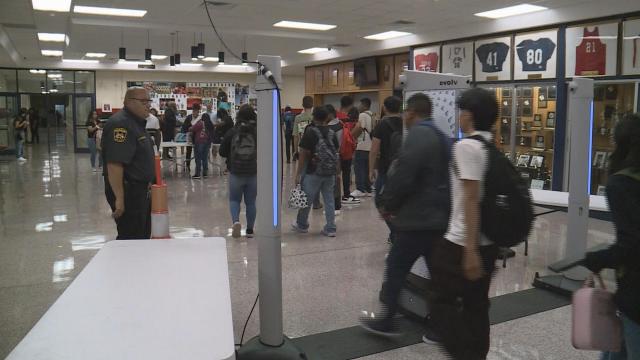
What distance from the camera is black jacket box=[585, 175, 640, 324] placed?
193 centimetres

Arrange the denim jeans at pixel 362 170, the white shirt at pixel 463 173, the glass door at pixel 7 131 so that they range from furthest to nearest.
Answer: the glass door at pixel 7 131 < the denim jeans at pixel 362 170 < the white shirt at pixel 463 173

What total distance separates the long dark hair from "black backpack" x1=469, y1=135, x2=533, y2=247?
14.9 inches

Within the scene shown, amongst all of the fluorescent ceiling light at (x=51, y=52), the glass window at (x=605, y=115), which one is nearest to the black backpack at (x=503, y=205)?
the glass window at (x=605, y=115)

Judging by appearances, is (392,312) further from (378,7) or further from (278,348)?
(378,7)

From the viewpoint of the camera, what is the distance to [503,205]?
2094 millimetres

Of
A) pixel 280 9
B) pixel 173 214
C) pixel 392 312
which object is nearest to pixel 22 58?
pixel 280 9

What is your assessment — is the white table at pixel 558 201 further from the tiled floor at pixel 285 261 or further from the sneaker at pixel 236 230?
the sneaker at pixel 236 230

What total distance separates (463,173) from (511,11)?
8304 mm

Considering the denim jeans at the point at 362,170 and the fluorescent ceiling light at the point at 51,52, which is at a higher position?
the fluorescent ceiling light at the point at 51,52

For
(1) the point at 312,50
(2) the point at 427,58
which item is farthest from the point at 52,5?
(1) the point at 312,50

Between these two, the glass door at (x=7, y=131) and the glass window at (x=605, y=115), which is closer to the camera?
the glass window at (x=605, y=115)

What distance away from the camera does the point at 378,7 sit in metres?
9.23

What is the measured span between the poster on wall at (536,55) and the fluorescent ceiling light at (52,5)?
302 inches

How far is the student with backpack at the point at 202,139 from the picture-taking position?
10805 millimetres
